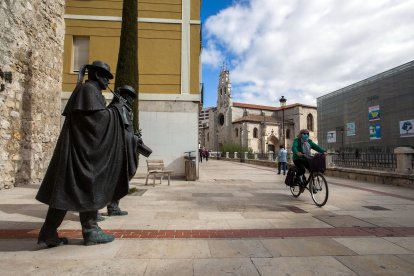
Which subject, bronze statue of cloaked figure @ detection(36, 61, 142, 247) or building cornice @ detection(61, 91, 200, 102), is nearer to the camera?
bronze statue of cloaked figure @ detection(36, 61, 142, 247)

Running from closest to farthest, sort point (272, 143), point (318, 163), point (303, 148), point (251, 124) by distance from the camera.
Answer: point (318, 163), point (303, 148), point (251, 124), point (272, 143)

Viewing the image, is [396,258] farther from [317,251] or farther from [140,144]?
[140,144]

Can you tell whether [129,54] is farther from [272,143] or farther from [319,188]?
[272,143]

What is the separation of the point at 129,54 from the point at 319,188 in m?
6.46

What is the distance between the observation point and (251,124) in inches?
2677

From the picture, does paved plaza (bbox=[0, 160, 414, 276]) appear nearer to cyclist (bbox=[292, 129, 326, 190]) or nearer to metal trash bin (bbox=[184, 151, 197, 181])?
cyclist (bbox=[292, 129, 326, 190])

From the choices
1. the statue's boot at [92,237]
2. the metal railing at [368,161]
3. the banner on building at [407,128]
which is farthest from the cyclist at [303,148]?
the banner on building at [407,128]

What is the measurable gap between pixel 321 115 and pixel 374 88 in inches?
548

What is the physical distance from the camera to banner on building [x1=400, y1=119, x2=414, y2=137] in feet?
125

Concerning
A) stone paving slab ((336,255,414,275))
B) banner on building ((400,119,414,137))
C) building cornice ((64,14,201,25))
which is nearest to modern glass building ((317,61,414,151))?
banner on building ((400,119,414,137))

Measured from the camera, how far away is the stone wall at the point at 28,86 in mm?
8580

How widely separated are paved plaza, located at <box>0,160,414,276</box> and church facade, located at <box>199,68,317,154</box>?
187 ft

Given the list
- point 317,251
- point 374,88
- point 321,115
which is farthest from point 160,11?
point 321,115

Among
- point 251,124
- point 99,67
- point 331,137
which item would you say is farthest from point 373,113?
point 99,67
